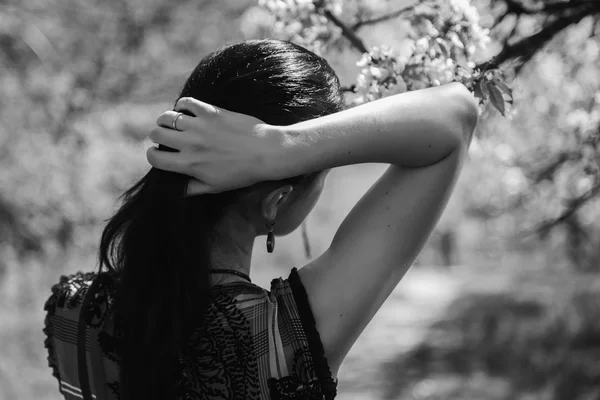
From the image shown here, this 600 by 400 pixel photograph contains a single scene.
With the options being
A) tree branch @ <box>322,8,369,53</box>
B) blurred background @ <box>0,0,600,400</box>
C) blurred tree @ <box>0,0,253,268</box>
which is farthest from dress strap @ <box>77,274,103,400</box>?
blurred tree @ <box>0,0,253,268</box>

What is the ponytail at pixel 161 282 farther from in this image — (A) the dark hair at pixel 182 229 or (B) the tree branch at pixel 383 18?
(B) the tree branch at pixel 383 18

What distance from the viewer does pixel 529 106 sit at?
13.3 feet

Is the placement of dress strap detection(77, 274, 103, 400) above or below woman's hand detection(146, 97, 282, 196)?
below

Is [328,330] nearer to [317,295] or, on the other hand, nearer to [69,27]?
[317,295]

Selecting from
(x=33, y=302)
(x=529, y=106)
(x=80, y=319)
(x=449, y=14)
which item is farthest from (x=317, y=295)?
(x=33, y=302)

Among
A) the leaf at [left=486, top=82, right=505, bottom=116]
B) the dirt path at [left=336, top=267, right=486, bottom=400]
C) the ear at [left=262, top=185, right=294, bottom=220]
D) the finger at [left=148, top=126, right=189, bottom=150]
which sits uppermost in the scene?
the dirt path at [left=336, top=267, right=486, bottom=400]

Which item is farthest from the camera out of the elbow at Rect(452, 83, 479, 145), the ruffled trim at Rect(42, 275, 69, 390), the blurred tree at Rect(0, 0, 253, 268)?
the blurred tree at Rect(0, 0, 253, 268)

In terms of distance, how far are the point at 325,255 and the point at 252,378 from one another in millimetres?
228

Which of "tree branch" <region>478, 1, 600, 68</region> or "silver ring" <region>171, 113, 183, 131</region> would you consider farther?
"tree branch" <region>478, 1, 600, 68</region>

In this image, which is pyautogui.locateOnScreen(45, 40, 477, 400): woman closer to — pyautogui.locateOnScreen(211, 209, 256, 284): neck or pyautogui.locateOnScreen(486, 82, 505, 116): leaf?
pyautogui.locateOnScreen(211, 209, 256, 284): neck

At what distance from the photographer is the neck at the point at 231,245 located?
119cm

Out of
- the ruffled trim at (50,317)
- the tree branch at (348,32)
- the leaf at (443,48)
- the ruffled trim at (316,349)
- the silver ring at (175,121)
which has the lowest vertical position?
the ruffled trim at (316,349)

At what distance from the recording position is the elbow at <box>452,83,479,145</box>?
117 cm

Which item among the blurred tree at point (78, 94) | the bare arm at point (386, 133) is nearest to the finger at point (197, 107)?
the bare arm at point (386, 133)
